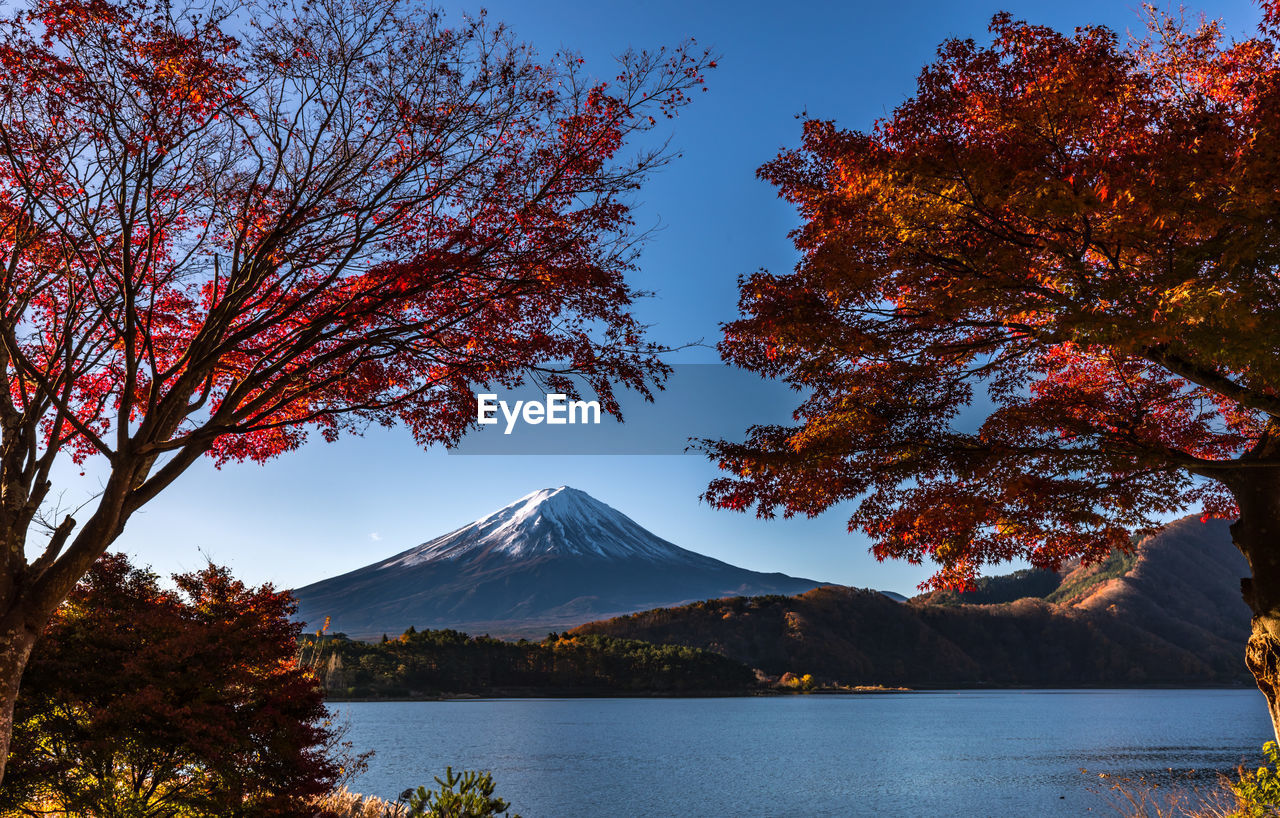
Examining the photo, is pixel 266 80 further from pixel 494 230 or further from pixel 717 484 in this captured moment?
pixel 717 484

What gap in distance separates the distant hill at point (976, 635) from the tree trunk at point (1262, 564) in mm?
101205

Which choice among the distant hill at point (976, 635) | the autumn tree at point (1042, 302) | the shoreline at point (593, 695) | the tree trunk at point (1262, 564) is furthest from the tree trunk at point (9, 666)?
the distant hill at point (976, 635)

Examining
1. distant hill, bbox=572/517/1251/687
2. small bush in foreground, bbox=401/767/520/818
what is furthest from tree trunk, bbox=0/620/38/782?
distant hill, bbox=572/517/1251/687

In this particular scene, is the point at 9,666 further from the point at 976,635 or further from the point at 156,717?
the point at 976,635

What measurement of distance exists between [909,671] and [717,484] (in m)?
125

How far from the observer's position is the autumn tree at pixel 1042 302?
19.7 ft

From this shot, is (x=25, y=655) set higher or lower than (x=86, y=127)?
lower

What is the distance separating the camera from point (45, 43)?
6098 millimetres

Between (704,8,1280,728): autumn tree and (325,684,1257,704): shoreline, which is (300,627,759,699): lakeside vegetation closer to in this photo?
(325,684,1257,704): shoreline

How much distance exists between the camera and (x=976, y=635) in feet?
435

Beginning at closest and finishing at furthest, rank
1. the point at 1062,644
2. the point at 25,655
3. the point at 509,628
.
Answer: the point at 25,655
the point at 1062,644
the point at 509,628

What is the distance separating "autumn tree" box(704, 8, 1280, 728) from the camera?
6.02 metres

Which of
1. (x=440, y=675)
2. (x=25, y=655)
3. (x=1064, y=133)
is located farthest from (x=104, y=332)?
(x=440, y=675)

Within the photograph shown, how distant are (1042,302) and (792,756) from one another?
3181 centimetres
